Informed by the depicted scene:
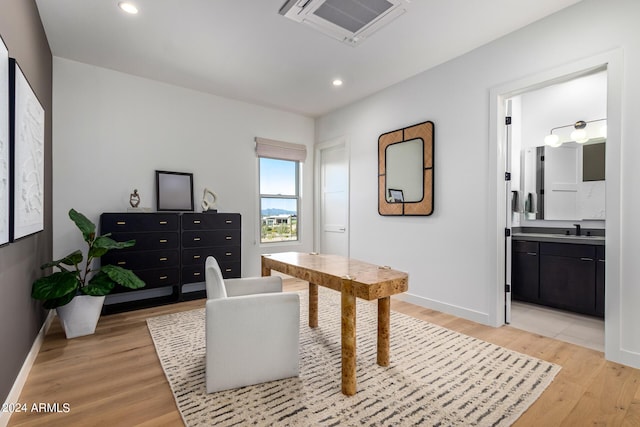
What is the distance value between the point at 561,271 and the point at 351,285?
2.99m

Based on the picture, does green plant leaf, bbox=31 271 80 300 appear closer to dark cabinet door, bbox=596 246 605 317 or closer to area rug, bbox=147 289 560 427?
area rug, bbox=147 289 560 427

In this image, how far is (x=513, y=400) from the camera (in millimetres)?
1842

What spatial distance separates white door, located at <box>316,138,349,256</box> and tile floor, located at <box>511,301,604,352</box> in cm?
239

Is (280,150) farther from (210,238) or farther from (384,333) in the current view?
(384,333)

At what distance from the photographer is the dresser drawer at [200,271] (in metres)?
3.77

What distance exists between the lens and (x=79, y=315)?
2.74m

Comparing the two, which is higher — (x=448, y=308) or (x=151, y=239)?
(x=151, y=239)

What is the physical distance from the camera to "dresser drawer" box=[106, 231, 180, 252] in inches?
133

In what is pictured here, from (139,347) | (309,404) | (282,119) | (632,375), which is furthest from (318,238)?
(632,375)

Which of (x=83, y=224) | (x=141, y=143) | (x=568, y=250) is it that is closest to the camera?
(x=83, y=224)

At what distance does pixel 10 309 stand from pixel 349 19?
3.09 metres

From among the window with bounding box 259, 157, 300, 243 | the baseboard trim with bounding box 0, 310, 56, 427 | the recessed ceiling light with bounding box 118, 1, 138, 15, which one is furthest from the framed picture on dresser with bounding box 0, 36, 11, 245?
the window with bounding box 259, 157, 300, 243

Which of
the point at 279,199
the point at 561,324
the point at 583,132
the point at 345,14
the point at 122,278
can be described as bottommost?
the point at 561,324

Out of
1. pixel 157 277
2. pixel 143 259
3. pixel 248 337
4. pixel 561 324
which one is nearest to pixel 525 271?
pixel 561 324
